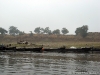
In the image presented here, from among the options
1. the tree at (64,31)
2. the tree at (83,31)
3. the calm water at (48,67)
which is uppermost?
the tree at (64,31)

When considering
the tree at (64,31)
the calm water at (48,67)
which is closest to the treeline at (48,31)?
the tree at (64,31)

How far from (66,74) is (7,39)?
110 m

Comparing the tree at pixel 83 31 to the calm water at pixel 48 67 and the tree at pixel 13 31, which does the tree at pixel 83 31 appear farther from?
the calm water at pixel 48 67

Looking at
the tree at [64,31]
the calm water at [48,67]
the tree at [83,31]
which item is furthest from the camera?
the tree at [64,31]

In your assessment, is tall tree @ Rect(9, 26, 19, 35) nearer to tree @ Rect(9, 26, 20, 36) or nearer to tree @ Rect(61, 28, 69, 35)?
tree @ Rect(9, 26, 20, 36)

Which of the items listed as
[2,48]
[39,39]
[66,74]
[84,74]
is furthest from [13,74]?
[39,39]

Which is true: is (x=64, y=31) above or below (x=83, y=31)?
above

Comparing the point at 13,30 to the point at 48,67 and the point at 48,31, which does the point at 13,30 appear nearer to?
the point at 48,31

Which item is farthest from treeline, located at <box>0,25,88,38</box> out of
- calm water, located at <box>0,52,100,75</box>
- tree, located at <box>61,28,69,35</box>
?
calm water, located at <box>0,52,100,75</box>

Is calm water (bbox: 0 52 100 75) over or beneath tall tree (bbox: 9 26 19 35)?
beneath

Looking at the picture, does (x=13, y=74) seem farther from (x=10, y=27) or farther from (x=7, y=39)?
(x=10, y=27)

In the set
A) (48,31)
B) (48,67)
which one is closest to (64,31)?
(48,31)

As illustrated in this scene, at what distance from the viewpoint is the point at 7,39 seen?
127m

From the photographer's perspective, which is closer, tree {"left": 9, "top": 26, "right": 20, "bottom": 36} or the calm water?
the calm water
